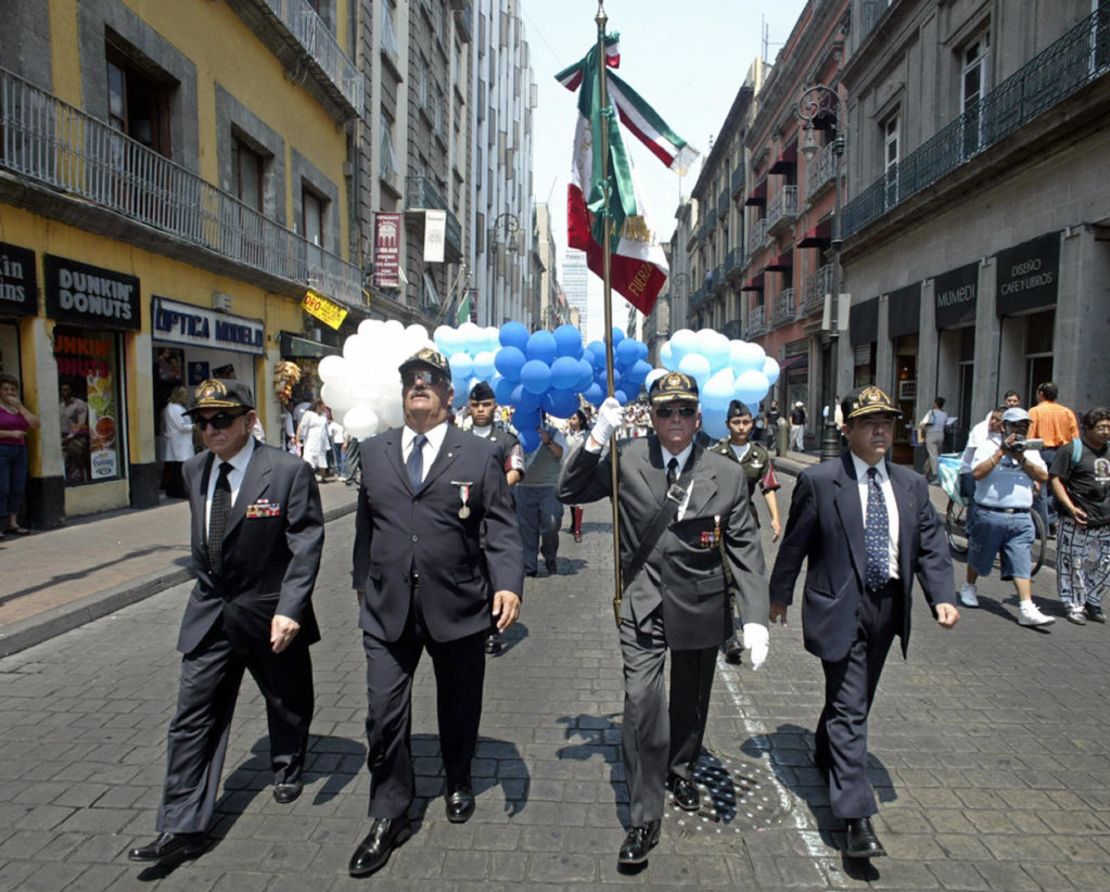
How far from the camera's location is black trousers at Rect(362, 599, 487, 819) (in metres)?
3.07

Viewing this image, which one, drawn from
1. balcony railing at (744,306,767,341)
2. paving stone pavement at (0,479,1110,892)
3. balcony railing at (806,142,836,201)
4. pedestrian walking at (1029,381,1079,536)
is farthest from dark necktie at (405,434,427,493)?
balcony railing at (744,306,767,341)

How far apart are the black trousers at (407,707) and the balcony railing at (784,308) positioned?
30.8 metres

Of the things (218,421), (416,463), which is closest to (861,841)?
(416,463)

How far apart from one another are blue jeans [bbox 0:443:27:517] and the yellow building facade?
51 cm

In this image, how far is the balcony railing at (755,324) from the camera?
38.0 metres

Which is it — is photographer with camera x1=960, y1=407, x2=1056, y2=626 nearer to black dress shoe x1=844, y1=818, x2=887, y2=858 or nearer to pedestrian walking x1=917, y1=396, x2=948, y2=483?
black dress shoe x1=844, y1=818, x2=887, y2=858

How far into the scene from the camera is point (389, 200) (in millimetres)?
26078

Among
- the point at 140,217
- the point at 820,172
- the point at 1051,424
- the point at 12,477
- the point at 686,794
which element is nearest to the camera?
the point at 686,794

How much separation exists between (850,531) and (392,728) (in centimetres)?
211

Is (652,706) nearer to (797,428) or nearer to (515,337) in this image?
(515,337)

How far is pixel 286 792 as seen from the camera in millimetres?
3443

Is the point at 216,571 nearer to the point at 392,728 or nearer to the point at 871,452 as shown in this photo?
the point at 392,728

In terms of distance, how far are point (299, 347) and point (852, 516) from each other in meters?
16.9

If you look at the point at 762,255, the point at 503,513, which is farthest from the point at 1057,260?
the point at 762,255
